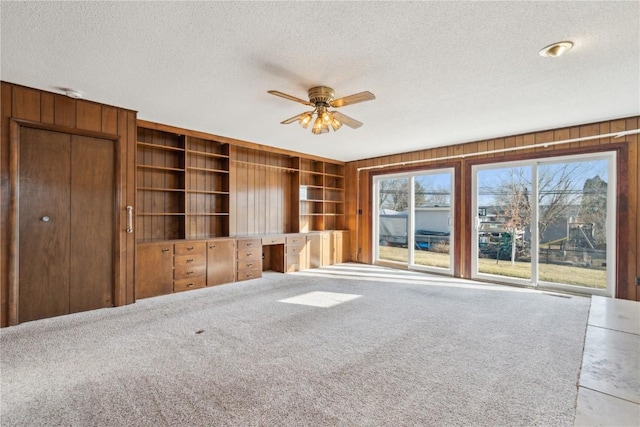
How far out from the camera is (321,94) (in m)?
3.00

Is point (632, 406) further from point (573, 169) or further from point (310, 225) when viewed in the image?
point (310, 225)

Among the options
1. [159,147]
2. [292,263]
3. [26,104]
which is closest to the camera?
[26,104]

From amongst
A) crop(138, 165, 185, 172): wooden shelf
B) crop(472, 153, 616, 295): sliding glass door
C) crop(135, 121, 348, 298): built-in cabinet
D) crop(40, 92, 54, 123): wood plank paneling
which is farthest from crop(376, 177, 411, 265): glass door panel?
crop(40, 92, 54, 123): wood plank paneling

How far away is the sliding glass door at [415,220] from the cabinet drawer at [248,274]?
2.84 metres

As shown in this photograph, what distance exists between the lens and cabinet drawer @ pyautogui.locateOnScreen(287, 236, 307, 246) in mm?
6090

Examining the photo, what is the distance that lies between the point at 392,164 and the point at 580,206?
10.6 feet

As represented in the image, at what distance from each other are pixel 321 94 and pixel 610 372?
3185 mm

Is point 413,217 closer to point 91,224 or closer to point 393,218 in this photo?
point 393,218

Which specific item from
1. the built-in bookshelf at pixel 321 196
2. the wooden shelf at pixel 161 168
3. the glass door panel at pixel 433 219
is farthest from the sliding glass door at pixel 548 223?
the wooden shelf at pixel 161 168

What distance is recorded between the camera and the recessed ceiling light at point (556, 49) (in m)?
2.25

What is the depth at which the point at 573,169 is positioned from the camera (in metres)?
4.53

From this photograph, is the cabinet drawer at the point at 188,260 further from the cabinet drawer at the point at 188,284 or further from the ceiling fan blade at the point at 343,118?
the ceiling fan blade at the point at 343,118

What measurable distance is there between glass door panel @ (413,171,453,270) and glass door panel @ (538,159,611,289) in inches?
55.7

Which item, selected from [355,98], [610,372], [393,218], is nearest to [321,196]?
[393,218]
